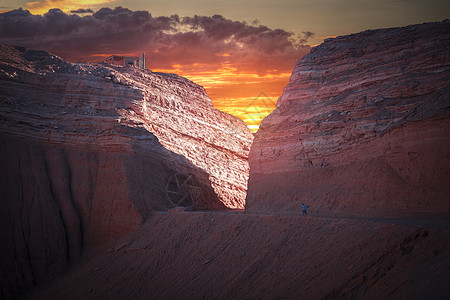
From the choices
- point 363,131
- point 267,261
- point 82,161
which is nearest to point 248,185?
point 363,131

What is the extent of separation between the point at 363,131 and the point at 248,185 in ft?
31.8

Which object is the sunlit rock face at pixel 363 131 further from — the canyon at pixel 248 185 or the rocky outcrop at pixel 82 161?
the rocky outcrop at pixel 82 161

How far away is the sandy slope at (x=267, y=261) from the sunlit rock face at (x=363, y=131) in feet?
10.0

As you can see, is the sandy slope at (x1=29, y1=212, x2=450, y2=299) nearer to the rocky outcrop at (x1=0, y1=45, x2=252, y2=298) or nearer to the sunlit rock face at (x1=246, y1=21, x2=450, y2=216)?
the rocky outcrop at (x1=0, y1=45, x2=252, y2=298)

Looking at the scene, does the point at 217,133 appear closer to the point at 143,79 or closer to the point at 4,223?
the point at 143,79

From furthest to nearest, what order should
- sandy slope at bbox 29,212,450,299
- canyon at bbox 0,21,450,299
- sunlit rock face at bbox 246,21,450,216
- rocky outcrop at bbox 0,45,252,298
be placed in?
rocky outcrop at bbox 0,45,252,298 < sunlit rock face at bbox 246,21,450,216 < canyon at bbox 0,21,450,299 < sandy slope at bbox 29,212,450,299

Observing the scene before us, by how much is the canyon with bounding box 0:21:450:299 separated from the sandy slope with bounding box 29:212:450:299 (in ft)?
0.23

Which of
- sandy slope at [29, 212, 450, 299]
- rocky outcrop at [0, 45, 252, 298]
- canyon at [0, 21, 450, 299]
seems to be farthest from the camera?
rocky outcrop at [0, 45, 252, 298]

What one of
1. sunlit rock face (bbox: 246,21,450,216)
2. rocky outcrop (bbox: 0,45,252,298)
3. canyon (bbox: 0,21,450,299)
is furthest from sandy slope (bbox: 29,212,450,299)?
sunlit rock face (bbox: 246,21,450,216)

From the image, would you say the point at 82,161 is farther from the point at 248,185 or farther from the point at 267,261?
the point at 267,261

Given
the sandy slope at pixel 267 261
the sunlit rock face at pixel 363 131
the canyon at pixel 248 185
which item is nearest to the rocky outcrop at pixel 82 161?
the canyon at pixel 248 185

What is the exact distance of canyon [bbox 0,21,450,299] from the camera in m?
18.5

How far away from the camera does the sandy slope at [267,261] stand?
1538 cm

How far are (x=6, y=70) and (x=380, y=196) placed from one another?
95.1ft
